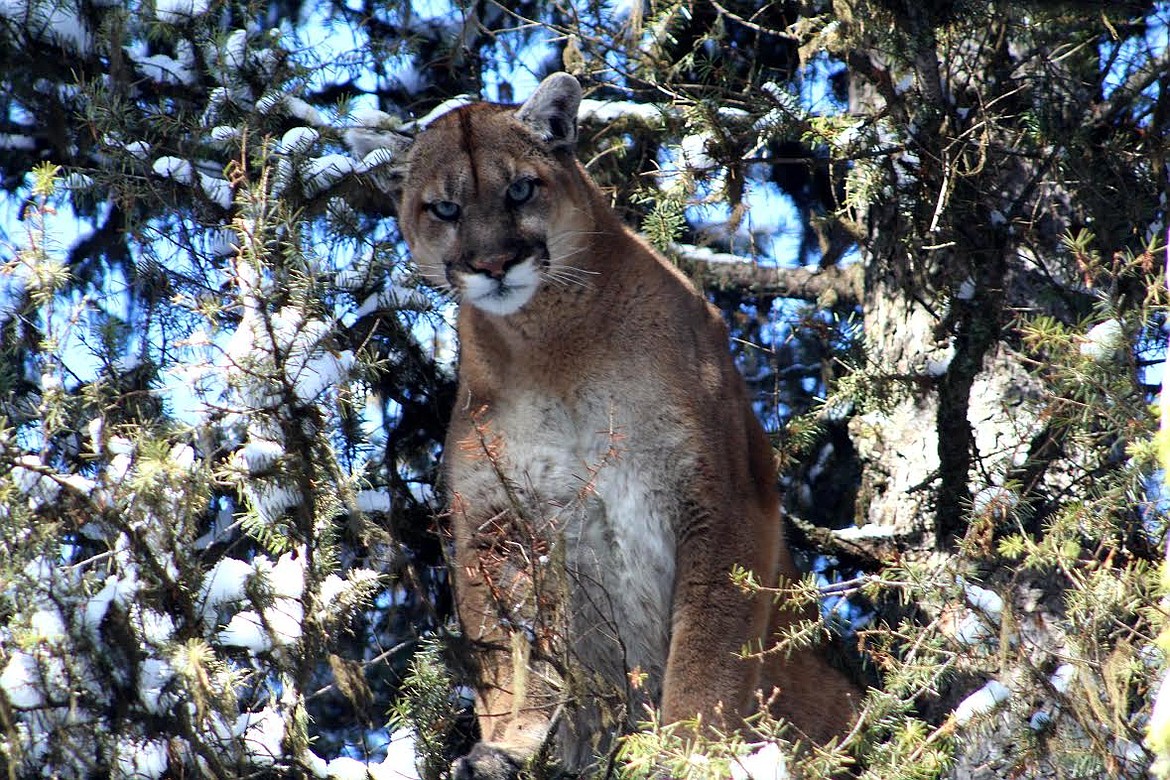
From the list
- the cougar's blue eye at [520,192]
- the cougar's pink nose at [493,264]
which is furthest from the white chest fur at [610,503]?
the cougar's blue eye at [520,192]

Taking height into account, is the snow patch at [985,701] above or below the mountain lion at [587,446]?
below

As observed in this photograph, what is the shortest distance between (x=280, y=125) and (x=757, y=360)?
97.2 inches

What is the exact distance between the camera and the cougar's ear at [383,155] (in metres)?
4.34

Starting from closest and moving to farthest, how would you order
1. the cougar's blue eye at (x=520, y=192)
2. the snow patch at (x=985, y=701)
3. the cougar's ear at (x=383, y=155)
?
1. the snow patch at (x=985, y=701)
2. the cougar's blue eye at (x=520, y=192)
3. the cougar's ear at (x=383, y=155)

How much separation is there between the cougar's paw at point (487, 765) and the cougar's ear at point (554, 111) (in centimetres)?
194

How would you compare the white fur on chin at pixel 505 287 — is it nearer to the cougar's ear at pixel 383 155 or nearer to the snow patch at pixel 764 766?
the cougar's ear at pixel 383 155

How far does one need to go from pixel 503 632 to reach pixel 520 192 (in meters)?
1.39

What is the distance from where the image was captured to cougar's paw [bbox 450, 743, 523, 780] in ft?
11.5

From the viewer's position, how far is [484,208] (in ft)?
13.1

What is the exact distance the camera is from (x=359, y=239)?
183 inches

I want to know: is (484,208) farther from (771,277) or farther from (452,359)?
(771,277)

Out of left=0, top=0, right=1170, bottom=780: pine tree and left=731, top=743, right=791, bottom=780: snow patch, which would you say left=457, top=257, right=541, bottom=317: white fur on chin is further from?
left=731, top=743, right=791, bottom=780: snow patch

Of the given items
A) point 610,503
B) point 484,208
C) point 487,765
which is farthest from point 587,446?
point 487,765

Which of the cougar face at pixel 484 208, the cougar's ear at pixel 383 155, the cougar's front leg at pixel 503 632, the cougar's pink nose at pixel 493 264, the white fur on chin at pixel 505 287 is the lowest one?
the cougar's front leg at pixel 503 632
